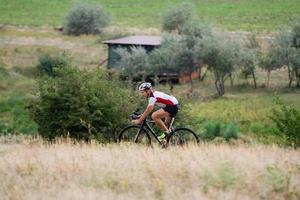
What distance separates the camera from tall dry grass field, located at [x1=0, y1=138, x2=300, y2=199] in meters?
10.9

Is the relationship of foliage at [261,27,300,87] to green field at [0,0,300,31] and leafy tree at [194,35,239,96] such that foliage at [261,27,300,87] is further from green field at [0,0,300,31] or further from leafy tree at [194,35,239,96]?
green field at [0,0,300,31]

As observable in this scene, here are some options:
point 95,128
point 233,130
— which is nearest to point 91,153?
point 95,128

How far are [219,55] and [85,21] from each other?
29.5m

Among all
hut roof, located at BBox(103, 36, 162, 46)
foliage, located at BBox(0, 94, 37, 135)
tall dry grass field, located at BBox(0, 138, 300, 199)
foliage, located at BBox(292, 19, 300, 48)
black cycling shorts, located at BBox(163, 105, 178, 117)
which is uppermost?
black cycling shorts, located at BBox(163, 105, 178, 117)

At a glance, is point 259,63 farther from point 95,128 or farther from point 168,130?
point 168,130

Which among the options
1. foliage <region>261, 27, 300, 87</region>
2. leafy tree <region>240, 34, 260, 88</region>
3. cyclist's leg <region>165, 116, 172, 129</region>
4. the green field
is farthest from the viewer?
the green field

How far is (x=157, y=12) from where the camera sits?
97.0 meters

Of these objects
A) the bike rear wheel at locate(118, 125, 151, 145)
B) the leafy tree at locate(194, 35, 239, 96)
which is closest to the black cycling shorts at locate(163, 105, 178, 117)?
the bike rear wheel at locate(118, 125, 151, 145)

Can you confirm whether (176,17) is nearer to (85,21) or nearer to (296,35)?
(85,21)

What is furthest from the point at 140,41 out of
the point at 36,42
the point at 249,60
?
the point at 36,42

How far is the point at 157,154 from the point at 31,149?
3.58 m

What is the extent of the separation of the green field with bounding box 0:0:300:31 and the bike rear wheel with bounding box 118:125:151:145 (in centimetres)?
6103

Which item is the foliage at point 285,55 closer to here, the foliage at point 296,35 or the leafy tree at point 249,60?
the foliage at point 296,35

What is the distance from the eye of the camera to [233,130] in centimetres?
2636
